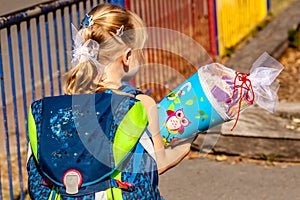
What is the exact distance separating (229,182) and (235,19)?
367cm

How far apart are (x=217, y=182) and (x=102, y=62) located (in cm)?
267

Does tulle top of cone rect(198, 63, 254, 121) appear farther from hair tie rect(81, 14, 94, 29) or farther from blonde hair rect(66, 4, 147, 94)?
hair tie rect(81, 14, 94, 29)

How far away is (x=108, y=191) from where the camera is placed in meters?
3.17

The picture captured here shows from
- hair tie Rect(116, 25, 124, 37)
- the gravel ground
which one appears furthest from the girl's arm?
the gravel ground

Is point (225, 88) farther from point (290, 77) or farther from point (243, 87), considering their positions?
point (290, 77)

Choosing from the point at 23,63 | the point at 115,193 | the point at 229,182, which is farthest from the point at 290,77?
the point at 115,193

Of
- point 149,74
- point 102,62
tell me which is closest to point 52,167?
point 102,62

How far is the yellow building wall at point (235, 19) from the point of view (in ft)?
28.5

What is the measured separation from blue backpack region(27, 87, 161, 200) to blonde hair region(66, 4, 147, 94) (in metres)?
0.11

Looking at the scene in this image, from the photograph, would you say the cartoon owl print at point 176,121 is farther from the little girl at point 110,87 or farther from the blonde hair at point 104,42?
the blonde hair at point 104,42

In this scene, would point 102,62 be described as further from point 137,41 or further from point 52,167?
point 52,167

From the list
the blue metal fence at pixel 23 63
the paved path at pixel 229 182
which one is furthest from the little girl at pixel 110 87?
the paved path at pixel 229 182

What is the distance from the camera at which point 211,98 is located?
3537mm

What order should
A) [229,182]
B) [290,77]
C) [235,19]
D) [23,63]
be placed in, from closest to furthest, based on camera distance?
1. [23,63]
2. [229,182]
3. [290,77]
4. [235,19]
